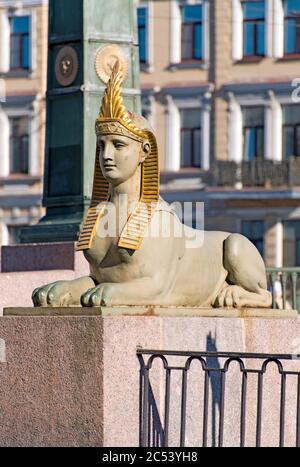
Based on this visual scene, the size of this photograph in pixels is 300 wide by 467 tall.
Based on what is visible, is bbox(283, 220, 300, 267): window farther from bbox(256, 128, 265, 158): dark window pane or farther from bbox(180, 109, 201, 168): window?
bbox(180, 109, 201, 168): window

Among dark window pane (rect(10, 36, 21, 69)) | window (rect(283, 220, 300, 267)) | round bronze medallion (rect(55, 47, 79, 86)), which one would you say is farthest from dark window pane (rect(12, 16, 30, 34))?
round bronze medallion (rect(55, 47, 79, 86))

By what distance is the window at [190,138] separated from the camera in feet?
162

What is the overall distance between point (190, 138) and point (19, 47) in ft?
19.3

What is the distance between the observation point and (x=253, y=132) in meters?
49.1

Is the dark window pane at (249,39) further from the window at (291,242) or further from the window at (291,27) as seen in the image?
the window at (291,242)

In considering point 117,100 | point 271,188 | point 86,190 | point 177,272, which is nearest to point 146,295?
point 177,272

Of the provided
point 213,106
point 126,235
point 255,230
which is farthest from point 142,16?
point 126,235

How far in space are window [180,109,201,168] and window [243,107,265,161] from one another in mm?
1393

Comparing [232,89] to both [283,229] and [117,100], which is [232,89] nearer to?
[283,229]

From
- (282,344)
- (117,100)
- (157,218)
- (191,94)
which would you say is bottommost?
(282,344)

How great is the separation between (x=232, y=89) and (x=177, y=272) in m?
39.1

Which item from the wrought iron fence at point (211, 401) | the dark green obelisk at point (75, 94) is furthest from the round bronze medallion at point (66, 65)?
the wrought iron fence at point (211, 401)

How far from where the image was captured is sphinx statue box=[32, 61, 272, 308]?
9797mm

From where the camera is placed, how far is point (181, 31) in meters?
49.6
